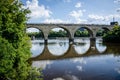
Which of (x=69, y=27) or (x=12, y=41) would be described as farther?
(x=69, y=27)

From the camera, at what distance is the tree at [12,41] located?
46.1 feet

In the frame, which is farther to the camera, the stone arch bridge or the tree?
the stone arch bridge

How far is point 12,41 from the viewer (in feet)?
51.1

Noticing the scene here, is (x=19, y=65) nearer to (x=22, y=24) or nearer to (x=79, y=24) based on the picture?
(x=22, y=24)

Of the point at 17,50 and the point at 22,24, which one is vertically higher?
the point at 22,24

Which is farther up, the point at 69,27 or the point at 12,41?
the point at 12,41

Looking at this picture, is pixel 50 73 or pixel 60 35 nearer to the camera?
pixel 50 73

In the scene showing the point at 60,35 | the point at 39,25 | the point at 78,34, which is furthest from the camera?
the point at 60,35

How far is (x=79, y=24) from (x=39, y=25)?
62.6ft

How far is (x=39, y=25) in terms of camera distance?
84.1 metres

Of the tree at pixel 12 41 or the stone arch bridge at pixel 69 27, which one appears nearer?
the tree at pixel 12 41

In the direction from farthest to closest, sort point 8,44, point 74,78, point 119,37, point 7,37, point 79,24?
1. point 79,24
2. point 119,37
3. point 74,78
4. point 7,37
5. point 8,44

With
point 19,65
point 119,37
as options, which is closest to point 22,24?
point 19,65

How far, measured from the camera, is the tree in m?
14.1
